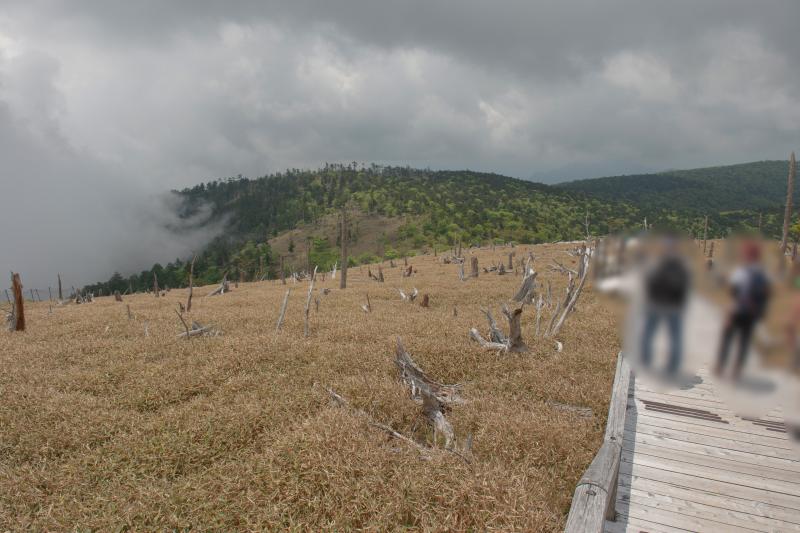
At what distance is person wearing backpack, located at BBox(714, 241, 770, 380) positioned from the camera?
1.20 ft

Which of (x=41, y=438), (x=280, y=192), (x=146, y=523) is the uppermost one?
(x=280, y=192)

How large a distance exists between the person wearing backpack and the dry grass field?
6.44 meters

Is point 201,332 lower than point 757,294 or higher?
lower

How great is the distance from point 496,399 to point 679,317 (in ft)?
33.8

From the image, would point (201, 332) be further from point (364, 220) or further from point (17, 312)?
point (364, 220)

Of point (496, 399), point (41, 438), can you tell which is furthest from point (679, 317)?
point (41, 438)

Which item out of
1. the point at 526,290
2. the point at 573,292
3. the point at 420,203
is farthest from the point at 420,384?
the point at 420,203

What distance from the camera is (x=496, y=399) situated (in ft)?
33.3

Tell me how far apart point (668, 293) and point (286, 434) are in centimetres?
892

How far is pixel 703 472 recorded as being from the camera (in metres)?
6.97

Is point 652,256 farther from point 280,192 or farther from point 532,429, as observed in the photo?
point 280,192

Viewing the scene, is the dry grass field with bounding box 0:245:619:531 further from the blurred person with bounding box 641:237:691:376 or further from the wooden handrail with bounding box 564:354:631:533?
the blurred person with bounding box 641:237:691:376

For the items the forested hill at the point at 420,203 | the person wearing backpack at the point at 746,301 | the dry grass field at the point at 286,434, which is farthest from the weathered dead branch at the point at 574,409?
the forested hill at the point at 420,203

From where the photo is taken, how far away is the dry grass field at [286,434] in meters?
6.71
